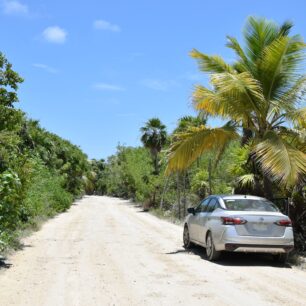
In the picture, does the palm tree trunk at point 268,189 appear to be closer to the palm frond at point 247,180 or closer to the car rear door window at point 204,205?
the palm frond at point 247,180

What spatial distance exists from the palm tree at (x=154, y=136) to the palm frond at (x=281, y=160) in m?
34.2

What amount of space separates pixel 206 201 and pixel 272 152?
2262 mm

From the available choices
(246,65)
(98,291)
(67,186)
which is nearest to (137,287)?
(98,291)

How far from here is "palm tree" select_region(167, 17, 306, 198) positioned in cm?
1308

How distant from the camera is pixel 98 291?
8492 mm

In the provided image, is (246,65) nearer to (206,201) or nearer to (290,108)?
(290,108)

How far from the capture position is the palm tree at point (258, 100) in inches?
515

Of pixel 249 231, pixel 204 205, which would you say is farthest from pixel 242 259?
pixel 204 205

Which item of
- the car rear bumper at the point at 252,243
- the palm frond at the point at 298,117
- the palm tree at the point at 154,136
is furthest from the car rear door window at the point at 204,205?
the palm tree at the point at 154,136

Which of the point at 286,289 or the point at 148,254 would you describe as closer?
the point at 286,289

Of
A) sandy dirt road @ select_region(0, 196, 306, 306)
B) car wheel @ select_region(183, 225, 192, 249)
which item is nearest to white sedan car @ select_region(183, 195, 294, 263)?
sandy dirt road @ select_region(0, 196, 306, 306)

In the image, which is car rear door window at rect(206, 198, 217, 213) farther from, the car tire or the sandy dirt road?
the car tire

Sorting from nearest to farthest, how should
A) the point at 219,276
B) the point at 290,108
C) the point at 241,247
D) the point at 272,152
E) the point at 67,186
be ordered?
1. the point at 219,276
2. the point at 241,247
3. the point at 272,152
4. the point at 290,108
5. the point at 67,186

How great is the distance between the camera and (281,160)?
1218 cm
